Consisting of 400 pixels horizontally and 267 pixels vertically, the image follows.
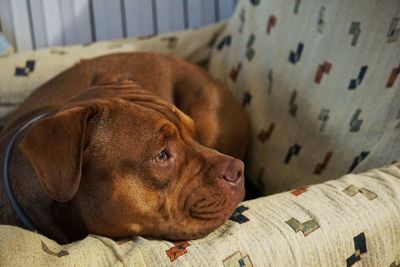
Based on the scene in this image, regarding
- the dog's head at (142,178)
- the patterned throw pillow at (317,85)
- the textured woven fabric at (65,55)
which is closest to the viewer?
the dog's head at (142,178)

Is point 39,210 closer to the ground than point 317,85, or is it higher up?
closer to the ground

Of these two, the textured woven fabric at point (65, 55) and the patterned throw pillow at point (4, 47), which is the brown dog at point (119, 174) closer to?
the textured woven fabric at point (65, 55)

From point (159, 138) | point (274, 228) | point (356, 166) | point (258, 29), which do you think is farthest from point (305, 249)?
point (258, 29)

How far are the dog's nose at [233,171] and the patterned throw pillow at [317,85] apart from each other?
545 mm

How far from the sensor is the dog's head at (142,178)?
5.22 feet

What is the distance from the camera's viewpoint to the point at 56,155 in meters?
1.48

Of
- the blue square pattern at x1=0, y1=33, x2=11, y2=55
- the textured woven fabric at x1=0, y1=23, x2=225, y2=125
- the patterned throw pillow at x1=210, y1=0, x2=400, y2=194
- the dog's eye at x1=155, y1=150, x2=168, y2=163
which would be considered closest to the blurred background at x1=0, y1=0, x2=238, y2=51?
the blue square pattern at x1=0, y1=33, x2=11, y2=55

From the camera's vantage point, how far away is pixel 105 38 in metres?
3.26

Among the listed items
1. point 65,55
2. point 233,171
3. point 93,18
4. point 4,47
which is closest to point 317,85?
point 233,171

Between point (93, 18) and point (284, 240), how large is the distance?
80.3 inches

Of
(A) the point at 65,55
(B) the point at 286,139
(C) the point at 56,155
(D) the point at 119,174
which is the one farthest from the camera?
(A) the point at 65,55

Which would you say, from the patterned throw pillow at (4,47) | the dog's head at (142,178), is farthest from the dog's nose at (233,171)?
the patterned throw pillow at (4,47)

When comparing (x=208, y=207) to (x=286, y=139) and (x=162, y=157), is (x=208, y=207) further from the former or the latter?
(x=286, y=139)

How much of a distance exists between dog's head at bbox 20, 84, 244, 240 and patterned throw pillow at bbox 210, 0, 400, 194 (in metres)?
0.59
